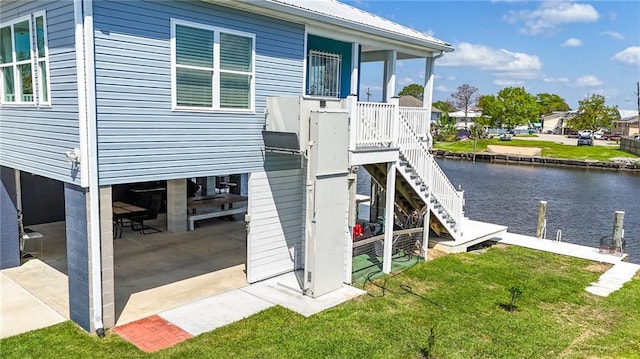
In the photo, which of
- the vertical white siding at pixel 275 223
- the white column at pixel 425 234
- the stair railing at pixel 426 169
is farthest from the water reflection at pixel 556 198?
the vertical white siding at pixel 275 223

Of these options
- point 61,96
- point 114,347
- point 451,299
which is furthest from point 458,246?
point 61,96

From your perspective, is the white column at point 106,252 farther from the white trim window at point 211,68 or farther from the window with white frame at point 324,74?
the window with white frame at point 324,74

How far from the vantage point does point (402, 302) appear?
A: 9062mm

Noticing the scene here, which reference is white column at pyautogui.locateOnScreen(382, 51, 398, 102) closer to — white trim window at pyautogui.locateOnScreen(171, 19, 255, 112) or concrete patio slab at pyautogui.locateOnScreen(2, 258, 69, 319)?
white trim window at pyautogui.locateOnScreen(171, 19, 255, 112)

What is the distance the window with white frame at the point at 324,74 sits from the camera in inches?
460

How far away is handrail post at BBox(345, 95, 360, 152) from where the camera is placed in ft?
30.8

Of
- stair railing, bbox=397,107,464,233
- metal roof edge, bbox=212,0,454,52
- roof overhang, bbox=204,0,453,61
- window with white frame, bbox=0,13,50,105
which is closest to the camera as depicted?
window with white frame, bbox=0,13,50,105

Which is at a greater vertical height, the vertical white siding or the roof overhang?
the roof overhang

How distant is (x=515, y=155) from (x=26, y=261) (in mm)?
52233

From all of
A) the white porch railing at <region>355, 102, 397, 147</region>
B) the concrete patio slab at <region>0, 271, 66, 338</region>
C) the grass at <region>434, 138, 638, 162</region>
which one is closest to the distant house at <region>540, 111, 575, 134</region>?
the grass at <region>434, 138, 638, 162</region>

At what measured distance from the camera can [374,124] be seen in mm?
10156

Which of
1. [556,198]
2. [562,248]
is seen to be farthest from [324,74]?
[556,198]

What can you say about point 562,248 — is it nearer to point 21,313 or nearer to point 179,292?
point 179,292

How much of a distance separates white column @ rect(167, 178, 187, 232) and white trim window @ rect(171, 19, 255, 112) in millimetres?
5359
